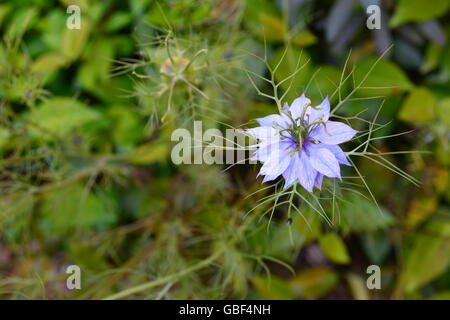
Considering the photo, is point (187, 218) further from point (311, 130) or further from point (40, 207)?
point (311, 130)

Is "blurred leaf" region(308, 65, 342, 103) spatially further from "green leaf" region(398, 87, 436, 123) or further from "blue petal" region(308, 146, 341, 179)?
"blue petal" region(308, 146, 341, 179)

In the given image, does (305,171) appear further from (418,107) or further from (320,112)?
(418,107)

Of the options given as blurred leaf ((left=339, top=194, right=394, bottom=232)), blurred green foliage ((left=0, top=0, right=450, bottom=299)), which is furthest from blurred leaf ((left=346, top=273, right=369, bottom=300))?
blurred leaf ((left=339, top=194, right=394, bottom=232))

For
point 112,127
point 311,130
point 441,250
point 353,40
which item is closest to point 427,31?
point 353,40

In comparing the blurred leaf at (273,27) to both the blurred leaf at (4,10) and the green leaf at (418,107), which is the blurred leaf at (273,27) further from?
the blurred leaf at (4,10)

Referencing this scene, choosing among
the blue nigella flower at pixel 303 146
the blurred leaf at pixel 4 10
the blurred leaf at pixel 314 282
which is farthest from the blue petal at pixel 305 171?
the blurred leaf at pixel 4 10
